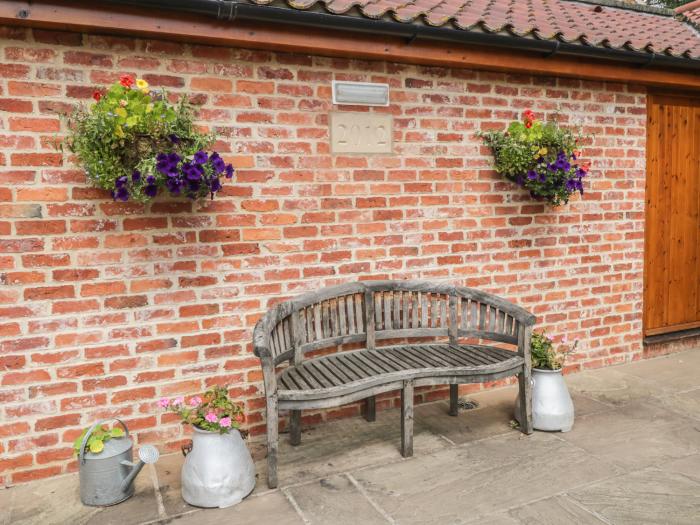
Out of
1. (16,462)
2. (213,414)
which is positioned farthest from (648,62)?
(16,462)

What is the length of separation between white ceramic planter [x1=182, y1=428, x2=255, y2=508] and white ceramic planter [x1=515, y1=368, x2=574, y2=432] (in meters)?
1.85

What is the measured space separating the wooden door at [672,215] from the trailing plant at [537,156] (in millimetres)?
1369

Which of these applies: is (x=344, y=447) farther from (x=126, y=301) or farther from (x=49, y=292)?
Answer: (x=49, y=292)

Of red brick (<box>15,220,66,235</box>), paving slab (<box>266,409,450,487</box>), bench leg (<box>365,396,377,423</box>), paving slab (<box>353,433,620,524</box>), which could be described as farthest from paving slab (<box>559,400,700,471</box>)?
red brick (<box>15,220,66,235</box>)

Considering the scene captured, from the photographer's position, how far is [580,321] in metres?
4.71

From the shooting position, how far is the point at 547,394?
3615mm

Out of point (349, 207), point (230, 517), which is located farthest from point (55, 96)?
point (230, 517)

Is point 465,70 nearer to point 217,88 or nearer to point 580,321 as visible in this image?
point 217,88

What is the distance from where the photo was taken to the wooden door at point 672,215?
5.06 metres

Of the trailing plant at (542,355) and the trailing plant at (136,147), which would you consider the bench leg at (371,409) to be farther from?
the trailing plant at (136,147)

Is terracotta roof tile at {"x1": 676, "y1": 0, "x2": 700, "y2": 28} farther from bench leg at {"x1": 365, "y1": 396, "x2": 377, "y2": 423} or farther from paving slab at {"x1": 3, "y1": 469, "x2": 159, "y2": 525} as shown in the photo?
paving slab at {"x1": 3, "y1": 469, "x2": 159, "y2": 525}

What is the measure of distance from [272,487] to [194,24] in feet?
8.05

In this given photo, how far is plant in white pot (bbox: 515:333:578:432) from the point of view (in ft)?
11.8

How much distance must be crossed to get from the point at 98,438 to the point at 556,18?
4.66 meters
